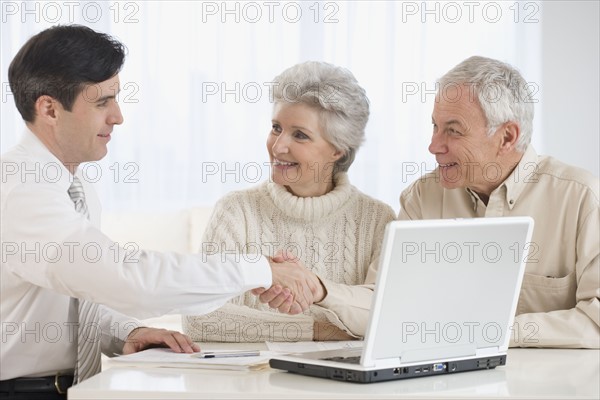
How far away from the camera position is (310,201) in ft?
8.34

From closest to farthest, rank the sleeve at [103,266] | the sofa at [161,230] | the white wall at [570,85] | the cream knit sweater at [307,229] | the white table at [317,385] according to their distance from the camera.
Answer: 1. the white table at [317,385]
2. the sleeve at [103,266]
3. the cream knit sweater at [307,229]
4. the sofa at [161,230]
5. the white wall at [570,85]

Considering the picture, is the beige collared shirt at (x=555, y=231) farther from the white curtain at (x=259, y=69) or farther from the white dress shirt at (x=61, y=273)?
the white curtain at (x=259, y=69)

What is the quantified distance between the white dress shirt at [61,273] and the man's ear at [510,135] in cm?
89

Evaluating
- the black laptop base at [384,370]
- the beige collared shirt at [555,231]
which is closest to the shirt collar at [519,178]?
the beige collared shirt at [555,231]

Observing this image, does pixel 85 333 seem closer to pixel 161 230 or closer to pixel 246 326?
pixel 246 326

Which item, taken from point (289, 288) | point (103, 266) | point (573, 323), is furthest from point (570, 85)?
point (103, 266)

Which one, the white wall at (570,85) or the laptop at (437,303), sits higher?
the white wall at (570,85)

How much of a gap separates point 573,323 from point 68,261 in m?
1.15

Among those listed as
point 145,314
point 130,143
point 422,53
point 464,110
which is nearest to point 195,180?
point 130,143

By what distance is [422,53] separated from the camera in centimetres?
473

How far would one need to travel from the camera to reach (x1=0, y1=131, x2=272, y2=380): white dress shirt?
5.66ft

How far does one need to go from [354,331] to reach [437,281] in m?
0.62

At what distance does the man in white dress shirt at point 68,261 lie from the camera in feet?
5.69

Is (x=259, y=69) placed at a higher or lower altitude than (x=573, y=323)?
higher
